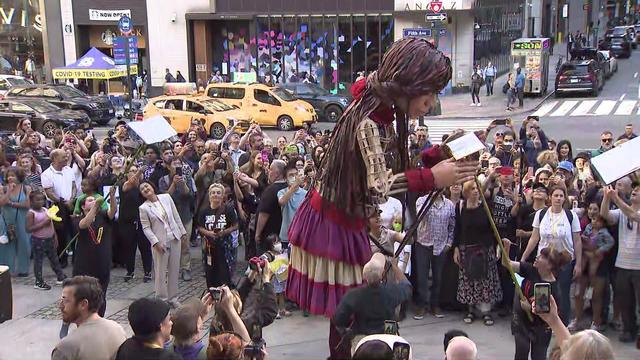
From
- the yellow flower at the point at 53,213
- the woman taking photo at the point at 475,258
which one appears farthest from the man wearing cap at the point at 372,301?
the yellow flower at the point at 53,213

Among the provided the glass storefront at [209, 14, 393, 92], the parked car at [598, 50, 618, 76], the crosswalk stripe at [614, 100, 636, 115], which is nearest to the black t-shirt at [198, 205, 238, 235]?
the crosswalk stripe at [614, 100, 636, 115]

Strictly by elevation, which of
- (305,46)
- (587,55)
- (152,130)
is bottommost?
(152,130)

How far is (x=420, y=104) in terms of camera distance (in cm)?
434

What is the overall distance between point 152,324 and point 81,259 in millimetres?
4153

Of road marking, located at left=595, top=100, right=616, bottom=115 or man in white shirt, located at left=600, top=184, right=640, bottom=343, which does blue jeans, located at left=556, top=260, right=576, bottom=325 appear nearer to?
man in white shirt, located at left=600, top=184, right=640, bottom=343

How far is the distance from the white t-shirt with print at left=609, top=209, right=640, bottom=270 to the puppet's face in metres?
3.91

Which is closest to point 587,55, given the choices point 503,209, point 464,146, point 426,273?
point 503,209

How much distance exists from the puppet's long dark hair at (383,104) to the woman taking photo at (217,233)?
13.9ft

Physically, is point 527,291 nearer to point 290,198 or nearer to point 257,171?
point 290,198

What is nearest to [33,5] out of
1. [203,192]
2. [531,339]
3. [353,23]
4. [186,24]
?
[186,24]

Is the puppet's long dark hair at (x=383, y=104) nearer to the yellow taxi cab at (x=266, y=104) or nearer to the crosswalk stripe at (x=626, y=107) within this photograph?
the yellow taxi cab at (x=266, y=104)

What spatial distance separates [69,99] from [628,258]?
22.0 meters

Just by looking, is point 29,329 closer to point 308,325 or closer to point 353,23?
point 308,325

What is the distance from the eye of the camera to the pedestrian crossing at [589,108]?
25641 mm
